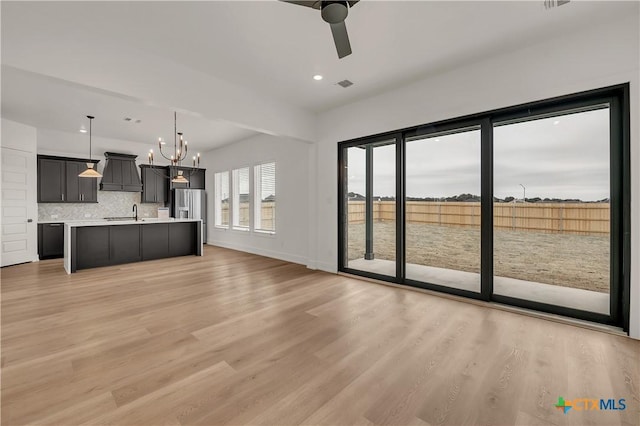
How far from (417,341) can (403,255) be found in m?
1.92

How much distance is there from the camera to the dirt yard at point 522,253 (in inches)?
121

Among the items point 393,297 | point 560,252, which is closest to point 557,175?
point 560,252

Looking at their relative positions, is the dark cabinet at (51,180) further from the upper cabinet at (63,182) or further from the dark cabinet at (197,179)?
the dark cabinet at (197,179)

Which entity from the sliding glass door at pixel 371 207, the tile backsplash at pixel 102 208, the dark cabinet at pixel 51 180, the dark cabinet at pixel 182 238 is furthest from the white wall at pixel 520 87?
the dark cabinet at pixel 51 180

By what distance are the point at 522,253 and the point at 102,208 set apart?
31.4 ft

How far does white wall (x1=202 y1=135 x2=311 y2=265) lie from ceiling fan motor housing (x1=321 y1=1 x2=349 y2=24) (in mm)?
3592

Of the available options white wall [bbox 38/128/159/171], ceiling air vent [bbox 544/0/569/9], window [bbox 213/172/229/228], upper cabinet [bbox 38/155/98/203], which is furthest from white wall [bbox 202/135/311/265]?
ceiling air vent [bbox 544/0/569/9]

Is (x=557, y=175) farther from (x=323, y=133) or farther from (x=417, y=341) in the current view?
(x=323, y=133)

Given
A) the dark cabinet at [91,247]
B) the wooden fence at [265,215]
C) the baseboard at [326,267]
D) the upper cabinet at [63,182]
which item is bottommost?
the baseboard at [326,267]

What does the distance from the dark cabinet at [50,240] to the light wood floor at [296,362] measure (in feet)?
11.0

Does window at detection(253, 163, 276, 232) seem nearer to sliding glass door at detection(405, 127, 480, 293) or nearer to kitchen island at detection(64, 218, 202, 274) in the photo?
kitchen island at detection(64, 218, 202, 274)

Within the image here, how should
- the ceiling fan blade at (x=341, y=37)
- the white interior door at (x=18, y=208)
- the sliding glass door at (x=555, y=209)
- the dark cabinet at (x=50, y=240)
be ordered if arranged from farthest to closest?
1. the dark cabinet at (x=50, y=240)
2. the white interior door at (x=18, y=208)
3. the sliding glass door at (x=555, y=209)
4. the ceiling fan blade at (x=341, y=37)

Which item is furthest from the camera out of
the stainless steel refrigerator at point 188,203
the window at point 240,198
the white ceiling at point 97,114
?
the stainless steel refrigerator at point 188,203

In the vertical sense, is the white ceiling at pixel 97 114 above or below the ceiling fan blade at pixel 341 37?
above
